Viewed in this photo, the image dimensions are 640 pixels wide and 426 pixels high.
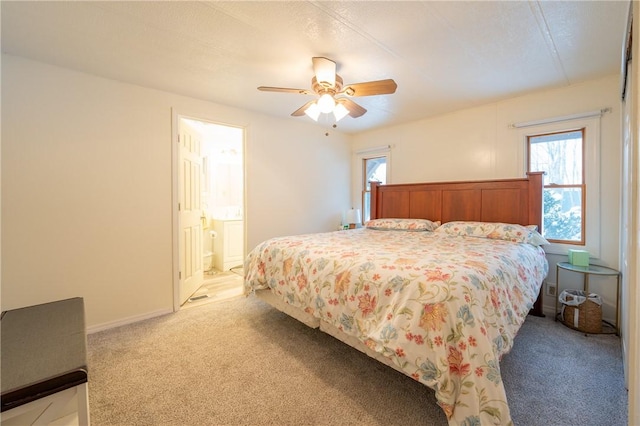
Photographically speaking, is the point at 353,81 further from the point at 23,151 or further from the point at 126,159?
the point at 23,151

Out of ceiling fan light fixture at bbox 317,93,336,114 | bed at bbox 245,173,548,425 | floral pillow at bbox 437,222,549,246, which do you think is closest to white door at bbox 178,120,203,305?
bed at bbox 245,173,548,425

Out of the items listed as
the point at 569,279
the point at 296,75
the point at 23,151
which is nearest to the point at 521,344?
the point at 569,279

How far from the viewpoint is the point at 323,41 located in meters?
2.05

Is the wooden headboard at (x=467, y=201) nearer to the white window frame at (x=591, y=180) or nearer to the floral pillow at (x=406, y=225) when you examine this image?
the floral pillow at (x=406, y=225)

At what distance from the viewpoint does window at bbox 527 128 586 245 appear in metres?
2.87

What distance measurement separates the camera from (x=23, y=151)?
226 centimetres

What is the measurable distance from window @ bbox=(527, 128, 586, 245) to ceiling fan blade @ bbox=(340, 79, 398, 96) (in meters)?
2.20

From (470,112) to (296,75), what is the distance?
2418mm

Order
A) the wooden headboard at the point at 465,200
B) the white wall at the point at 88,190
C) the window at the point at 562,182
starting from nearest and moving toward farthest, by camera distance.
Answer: the white wall at the point at 88,190 → the window at the point at 562,182 → the wooden headboard at the point at 465,200

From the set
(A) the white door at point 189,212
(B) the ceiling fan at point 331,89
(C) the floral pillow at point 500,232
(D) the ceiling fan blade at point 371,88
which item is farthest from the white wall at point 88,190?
(C) the floral pillow at point 500,232

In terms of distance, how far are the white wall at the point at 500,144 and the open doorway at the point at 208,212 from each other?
2542 millimetres

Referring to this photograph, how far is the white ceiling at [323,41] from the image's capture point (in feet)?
5.70

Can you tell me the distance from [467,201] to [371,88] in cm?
213

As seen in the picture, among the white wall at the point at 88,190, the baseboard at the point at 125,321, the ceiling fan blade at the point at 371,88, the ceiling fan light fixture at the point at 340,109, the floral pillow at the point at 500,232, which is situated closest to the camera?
the ceiling fan blade at the point at 371,88
